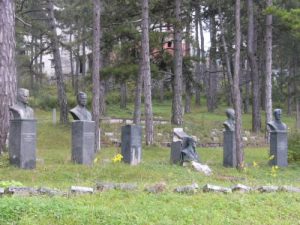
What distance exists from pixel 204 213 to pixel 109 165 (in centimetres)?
546

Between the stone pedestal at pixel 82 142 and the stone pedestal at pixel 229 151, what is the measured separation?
4.89 metres

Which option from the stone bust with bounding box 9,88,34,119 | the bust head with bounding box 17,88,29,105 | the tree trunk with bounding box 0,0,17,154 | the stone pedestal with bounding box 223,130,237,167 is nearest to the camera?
the stone bust with bounding box 9,88,34,119

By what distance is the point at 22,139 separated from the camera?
12.0 m

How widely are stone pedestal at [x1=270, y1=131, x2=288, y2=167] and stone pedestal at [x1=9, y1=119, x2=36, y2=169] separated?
8.03m

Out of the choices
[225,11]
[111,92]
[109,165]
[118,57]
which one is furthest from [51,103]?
[109,165]

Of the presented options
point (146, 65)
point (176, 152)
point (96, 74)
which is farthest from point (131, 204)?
point (146, 65)

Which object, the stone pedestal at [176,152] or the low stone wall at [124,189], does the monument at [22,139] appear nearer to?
the low stone wall at [124,189]

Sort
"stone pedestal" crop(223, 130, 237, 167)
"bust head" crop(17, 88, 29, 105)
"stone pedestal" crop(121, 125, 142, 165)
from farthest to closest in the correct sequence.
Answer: "stone pedestal" crop(223, 130, 237, 167) → "stone pedestal" crop(121, 125, 142, 165) → "bust head" crop(17, 88, 29, 105)

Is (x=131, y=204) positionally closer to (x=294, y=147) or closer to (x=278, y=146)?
(x=278, y=146)

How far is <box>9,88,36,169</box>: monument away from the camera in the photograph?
470 inches

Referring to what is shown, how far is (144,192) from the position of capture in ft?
27.5

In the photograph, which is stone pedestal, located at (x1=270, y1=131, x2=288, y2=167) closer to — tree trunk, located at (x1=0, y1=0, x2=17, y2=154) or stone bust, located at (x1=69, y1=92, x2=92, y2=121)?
stone bust, located at (x1=69, y1=92, x2=92, y2=121)

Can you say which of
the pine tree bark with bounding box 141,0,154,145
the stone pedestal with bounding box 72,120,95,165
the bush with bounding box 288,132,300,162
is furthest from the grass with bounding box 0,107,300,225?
the pine tree bark with bounding box 141,0,154,145

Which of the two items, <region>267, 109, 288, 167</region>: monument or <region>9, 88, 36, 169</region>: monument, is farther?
<region>267, 109, 288, 167</region>: monument
